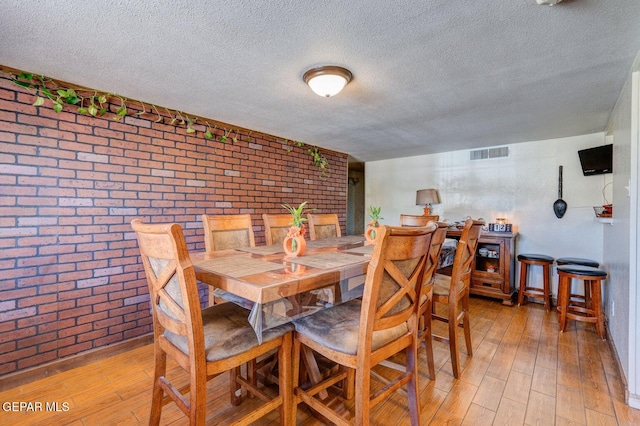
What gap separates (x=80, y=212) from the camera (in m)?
2.22

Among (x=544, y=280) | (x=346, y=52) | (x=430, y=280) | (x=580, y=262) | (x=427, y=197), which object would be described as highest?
(x=346, y=52)

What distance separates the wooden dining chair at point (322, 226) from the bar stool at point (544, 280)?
91.7 inches

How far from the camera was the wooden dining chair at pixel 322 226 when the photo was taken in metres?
2.97

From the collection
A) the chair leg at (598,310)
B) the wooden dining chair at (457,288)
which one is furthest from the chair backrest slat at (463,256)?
the chair leg at (598,310)

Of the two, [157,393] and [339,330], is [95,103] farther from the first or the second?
[339,330]

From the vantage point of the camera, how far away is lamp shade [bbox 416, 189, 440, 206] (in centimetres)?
450

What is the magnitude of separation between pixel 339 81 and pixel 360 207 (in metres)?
4.75

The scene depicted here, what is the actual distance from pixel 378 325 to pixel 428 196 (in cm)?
368

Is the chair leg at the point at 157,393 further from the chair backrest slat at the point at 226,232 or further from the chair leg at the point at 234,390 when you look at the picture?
the chair backrest slat at the point at 226,232

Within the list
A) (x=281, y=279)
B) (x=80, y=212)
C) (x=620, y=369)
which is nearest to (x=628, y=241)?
(x=620, y=369)

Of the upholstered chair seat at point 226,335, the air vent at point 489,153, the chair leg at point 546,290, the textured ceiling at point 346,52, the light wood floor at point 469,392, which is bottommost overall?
the light wood floor at point 469,392

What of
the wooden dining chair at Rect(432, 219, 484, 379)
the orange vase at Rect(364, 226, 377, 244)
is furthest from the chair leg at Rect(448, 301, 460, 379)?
the orange vase at Rect(364, 226, 377, 244)

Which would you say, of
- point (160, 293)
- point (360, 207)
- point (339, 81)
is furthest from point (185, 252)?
point (360, 207)

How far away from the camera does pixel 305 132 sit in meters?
3.53
